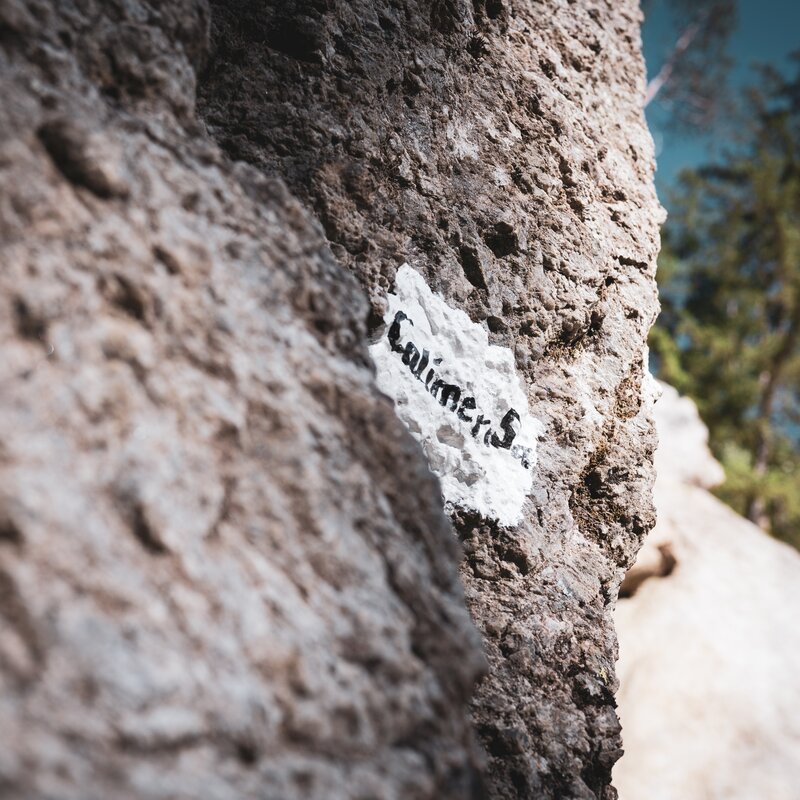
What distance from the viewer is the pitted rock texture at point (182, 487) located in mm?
773

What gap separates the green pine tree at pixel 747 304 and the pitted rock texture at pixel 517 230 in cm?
745

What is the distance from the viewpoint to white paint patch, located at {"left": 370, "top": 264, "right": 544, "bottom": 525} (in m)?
1.74

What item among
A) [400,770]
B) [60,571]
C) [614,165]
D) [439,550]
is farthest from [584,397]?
[60,571]

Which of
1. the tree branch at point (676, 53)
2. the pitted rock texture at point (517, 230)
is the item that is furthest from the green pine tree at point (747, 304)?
the pitted rock texture at point (517, 230)

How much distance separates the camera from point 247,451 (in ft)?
3.35

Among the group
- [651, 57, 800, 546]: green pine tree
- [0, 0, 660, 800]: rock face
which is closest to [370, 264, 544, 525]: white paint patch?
[0, 0, 660, 800]: rock face

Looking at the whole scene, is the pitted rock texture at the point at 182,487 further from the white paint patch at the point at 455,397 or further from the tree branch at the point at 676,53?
the tree branch at the point at 676,53

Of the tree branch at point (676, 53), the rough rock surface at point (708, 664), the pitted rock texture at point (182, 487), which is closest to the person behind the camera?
the pitted rock texture at point (182, 487)

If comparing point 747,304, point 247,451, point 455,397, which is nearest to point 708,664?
point 455,397

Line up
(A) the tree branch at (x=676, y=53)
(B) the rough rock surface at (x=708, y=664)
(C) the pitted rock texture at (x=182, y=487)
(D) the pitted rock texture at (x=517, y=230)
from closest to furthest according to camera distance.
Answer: (C) the pitted rock texture at (x=182, y=487) → (D) the pitted rock texture at (x=517, y=230) → (B) the rough rock surface at (x=708, y=664) → (A) the tree branch at (x=676, y=53)

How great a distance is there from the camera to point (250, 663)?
2.90 feet

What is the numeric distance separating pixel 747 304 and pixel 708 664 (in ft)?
23.1

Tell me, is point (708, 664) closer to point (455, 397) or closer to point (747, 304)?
point (455, 397)

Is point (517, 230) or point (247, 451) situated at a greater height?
point (517, 230)
